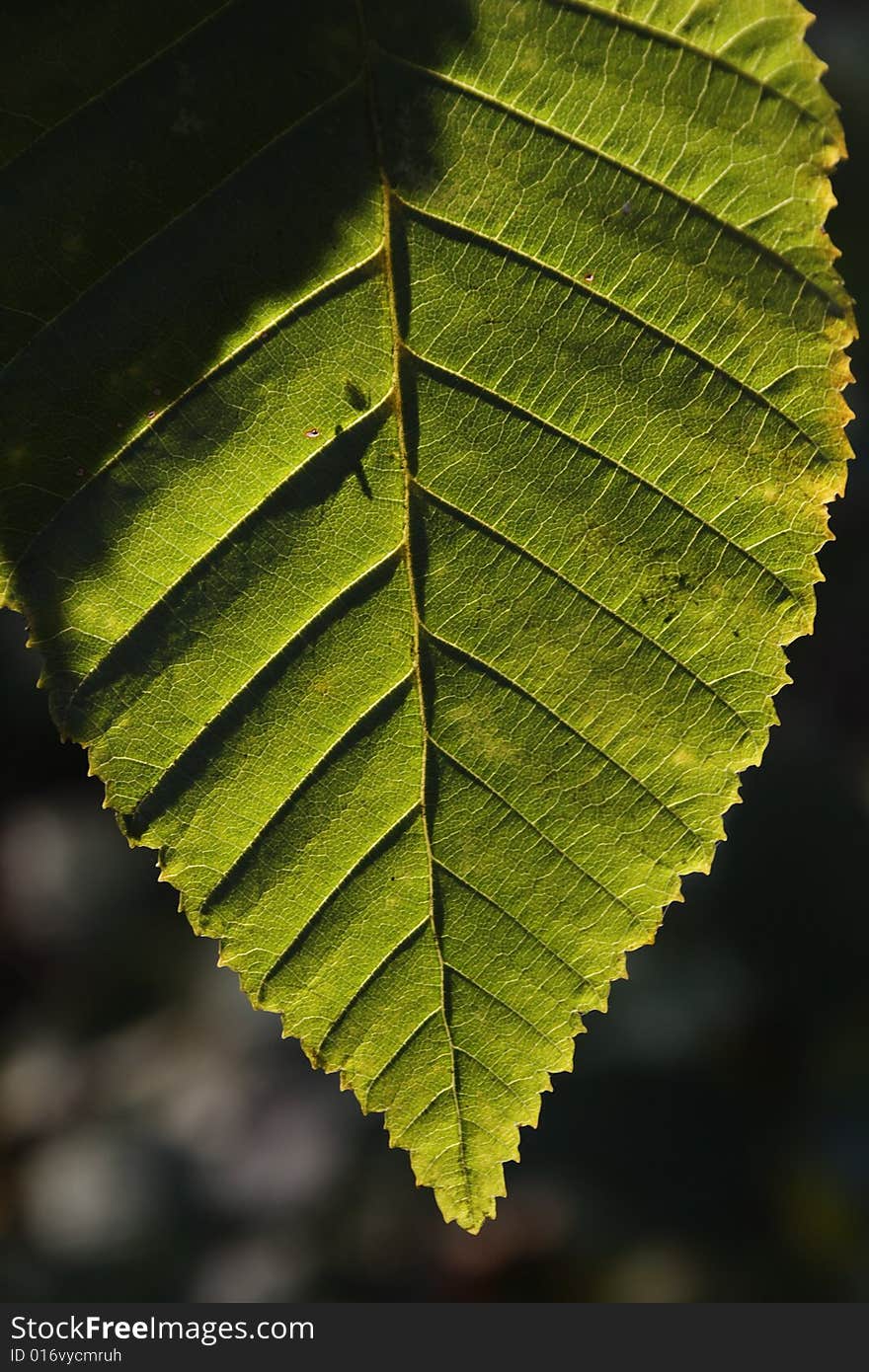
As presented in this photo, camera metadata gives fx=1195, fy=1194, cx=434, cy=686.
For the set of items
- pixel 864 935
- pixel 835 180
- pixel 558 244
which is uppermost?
→ pixel 835 180

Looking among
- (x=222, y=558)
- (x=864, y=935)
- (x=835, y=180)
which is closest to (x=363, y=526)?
(x=222, y=558)

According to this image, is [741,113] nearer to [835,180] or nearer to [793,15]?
[793,15]

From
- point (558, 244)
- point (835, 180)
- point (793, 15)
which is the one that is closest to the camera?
point (793, 15)

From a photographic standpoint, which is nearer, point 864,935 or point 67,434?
point 67,434

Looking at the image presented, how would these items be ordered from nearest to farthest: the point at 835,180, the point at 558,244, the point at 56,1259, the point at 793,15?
the point at 793,15, the point at 558,244, the point at 835,180, the point at 56,1259

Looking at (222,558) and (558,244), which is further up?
(558,244)

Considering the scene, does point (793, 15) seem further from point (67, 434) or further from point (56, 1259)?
point (56, 1259)
